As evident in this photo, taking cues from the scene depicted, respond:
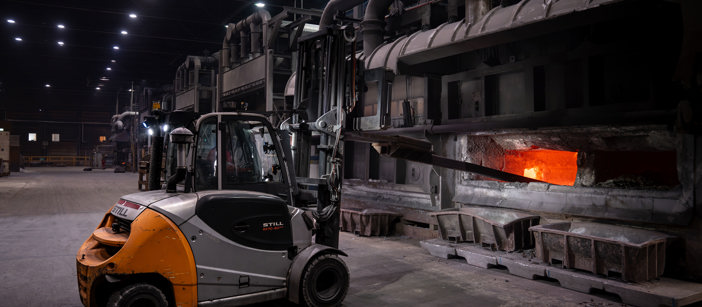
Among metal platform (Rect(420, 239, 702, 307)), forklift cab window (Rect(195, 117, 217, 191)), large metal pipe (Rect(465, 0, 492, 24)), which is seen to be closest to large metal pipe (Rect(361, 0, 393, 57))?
large metal pipe (Rect(465, 0, 492, 24))

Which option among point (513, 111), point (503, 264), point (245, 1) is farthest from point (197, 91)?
point (503, 264)

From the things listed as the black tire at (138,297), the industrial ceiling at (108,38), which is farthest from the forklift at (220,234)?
the industrial ceiling at (108,38)

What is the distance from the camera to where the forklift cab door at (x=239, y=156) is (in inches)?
185

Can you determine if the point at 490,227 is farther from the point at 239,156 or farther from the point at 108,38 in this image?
the point at 108,38

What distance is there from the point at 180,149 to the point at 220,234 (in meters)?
0.89

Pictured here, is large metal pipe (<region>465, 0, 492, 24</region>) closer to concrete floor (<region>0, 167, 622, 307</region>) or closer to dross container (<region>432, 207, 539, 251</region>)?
dross container (<region>432, 207, 539, 251</region>)

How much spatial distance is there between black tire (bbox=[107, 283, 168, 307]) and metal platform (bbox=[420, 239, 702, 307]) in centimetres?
471

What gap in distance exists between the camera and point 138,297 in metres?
3.93

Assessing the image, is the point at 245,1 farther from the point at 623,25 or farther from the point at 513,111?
the point at 623,25

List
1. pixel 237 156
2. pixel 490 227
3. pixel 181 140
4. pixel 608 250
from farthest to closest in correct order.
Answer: pixel 490 227, pixel 608 250, pixel 237 156, pixel 181 140

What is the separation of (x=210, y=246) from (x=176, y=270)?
362mm

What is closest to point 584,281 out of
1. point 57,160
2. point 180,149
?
point 180,149

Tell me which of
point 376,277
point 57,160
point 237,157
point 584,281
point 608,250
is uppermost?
point 237,157

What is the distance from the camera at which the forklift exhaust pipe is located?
411cm
